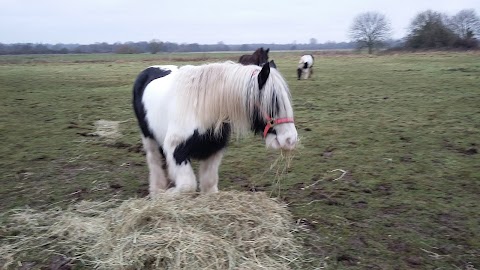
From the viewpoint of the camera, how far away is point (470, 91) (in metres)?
11.3

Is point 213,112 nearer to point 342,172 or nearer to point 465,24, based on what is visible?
point 342,172

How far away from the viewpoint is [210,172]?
3922 mm

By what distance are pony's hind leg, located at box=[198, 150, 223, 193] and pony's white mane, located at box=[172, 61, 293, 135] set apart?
535mm

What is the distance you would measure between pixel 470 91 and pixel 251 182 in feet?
29.1

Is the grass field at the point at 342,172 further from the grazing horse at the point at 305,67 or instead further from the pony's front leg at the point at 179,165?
the grazing horse at the point at 305,67

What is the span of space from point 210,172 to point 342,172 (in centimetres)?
177

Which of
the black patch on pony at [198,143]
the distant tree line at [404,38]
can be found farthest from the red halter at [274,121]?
the distant tree line at [404,38]

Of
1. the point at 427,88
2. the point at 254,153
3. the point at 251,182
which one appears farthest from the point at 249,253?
the point at 427,88

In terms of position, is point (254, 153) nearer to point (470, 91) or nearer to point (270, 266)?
point (270, 266)

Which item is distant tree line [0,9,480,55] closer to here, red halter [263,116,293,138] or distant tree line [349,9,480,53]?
Answer: distant tree line [349,9,480,53]

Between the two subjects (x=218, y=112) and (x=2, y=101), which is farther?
(x=2, y=101)

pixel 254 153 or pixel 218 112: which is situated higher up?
pixel 218 112

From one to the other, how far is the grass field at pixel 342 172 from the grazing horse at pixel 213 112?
0.89 m

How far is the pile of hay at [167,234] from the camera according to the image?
2.77 metres
